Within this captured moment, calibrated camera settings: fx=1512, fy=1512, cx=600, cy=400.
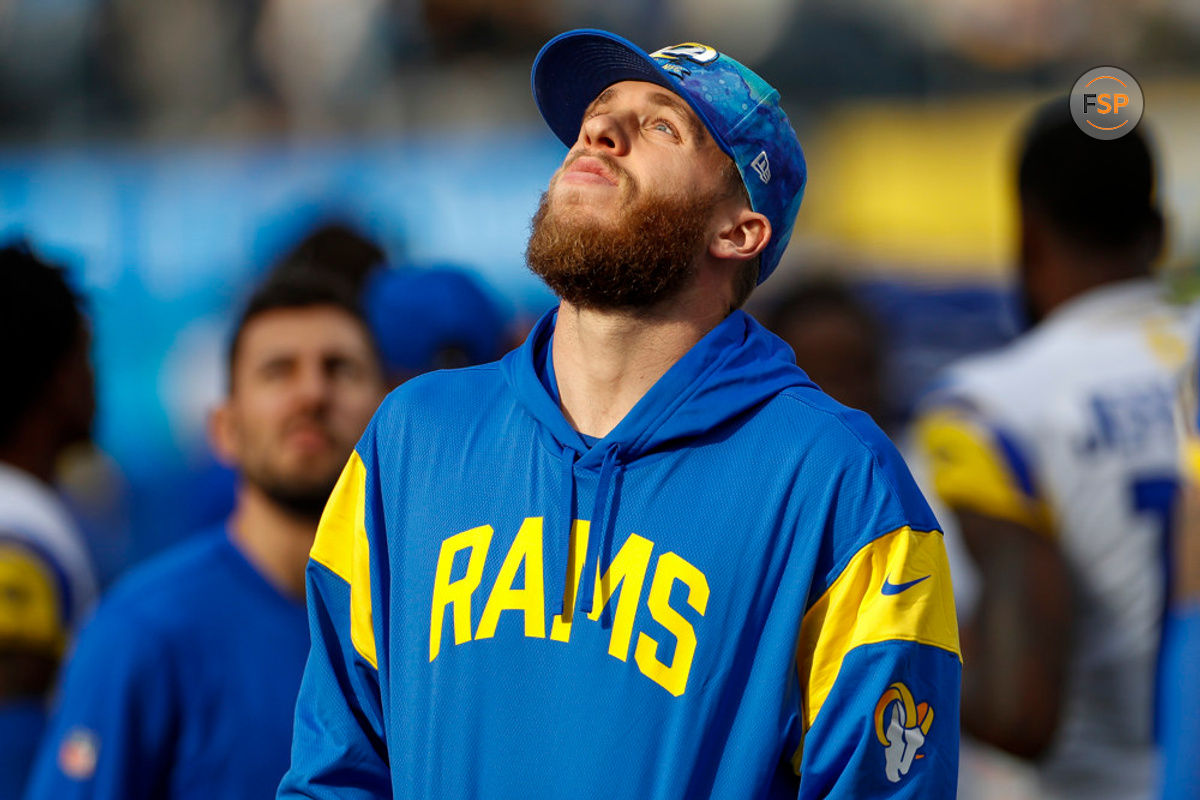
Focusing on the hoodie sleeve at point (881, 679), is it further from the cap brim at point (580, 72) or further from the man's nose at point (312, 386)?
the man's nose at point (312, 386)

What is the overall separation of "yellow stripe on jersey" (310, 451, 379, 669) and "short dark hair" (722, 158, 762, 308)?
0.69 m

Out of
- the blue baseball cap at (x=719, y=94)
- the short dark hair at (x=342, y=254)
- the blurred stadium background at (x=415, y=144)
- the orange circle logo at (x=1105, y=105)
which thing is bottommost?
the blue baseball cap at (x=719, y=94)

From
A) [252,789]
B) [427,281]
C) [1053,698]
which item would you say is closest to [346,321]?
[427,281]

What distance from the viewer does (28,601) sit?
393 centimetres

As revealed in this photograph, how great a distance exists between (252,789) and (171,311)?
8073 mm

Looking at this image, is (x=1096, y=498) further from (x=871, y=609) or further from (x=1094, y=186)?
(x=871, y=609)

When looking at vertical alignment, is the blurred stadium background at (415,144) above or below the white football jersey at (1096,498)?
above

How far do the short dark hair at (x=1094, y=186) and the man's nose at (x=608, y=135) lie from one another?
2505 millimetres

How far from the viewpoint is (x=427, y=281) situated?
15.0ft

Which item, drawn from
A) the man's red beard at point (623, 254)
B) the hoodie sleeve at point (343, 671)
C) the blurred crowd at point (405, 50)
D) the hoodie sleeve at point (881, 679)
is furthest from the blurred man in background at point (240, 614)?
the blurred crowd at point (405, 50)

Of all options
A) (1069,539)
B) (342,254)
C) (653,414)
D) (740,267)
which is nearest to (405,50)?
(342,254)

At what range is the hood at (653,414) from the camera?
227 cm

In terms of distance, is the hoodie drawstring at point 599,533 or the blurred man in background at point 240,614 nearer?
the hoodie drawstring at point 599,533

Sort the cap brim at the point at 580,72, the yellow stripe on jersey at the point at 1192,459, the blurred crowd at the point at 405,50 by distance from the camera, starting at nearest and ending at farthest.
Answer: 1. the cap brim at the point at 580,72
2. the yellow stripe on jersey at the point at 1192,459
3. the blurred crowd at the point at 405,50
